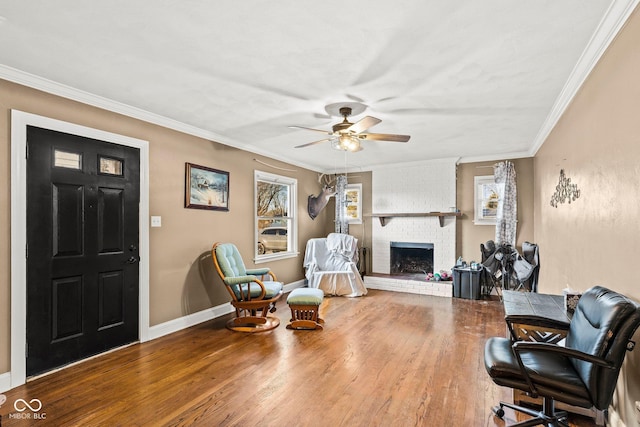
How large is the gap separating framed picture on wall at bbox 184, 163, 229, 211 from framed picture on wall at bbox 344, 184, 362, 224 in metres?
3.08

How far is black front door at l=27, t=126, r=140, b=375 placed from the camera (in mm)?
2709

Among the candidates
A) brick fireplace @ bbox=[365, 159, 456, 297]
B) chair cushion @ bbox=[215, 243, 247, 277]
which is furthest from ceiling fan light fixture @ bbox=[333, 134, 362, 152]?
brick fireplace @ bbox=[365, 159, 456, 297]

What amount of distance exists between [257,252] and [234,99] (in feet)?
8.82

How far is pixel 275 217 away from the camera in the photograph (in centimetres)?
575

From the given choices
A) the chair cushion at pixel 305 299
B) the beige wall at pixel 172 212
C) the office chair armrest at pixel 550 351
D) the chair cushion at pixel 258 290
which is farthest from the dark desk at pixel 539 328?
the beige wall at pixel 172 212

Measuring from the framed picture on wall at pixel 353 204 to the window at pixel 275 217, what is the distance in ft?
4.59

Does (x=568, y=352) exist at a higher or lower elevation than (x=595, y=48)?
lower

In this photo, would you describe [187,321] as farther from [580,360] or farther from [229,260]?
[580,360]

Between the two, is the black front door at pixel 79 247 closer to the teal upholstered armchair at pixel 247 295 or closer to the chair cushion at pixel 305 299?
the teal upholstered armchair at pixel 247 295

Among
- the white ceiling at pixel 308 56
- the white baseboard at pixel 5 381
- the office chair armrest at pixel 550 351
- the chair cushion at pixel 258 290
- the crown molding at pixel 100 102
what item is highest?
the white ceiling at pixel 308 56

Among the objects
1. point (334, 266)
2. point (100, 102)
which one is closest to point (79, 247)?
point (100, 102)

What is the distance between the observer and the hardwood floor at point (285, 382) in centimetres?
217

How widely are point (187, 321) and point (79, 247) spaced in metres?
1.54

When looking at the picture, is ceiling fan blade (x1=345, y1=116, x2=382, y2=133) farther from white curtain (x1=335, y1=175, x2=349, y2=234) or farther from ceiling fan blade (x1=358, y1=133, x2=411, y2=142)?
white curtain (x1=335, y1=175, x2=349, y2=234)
